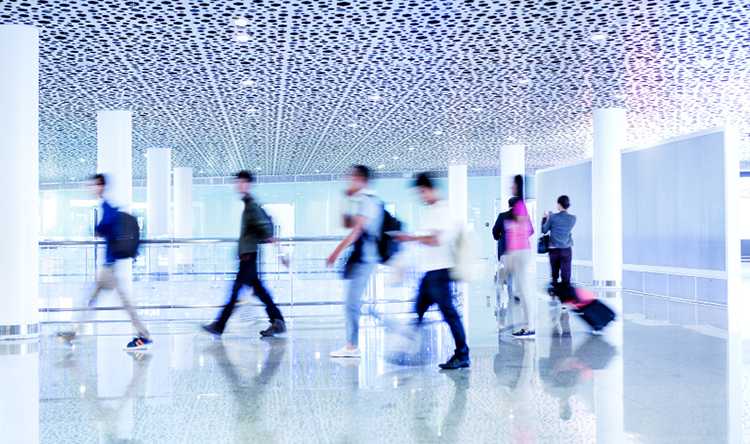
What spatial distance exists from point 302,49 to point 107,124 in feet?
22.2

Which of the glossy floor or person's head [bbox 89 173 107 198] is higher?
person's head [bbox 89 173 107 198]

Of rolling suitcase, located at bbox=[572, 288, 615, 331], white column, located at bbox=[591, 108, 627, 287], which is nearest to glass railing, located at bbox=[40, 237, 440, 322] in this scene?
rolling suitcase, located at bbox=[572, 288, 615, 331]

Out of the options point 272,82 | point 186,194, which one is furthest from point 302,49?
point 186,194

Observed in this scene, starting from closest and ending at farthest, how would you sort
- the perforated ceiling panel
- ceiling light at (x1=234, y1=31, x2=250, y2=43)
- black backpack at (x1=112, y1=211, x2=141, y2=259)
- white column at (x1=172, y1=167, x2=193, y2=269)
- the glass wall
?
black backpack at (x1=112, y1=211, x2=141, y2=259) → the perforated ceiling panel → ceiling light at (x1=234, y1=31, x2=250, y2=43) → white column at (x1=172, y1=167, x2=193, y2=269) → the glass wall

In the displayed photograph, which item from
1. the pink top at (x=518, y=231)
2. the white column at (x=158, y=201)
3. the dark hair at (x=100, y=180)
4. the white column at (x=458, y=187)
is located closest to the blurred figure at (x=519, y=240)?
the pink top at (x=518, y=231)

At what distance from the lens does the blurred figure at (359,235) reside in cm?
708

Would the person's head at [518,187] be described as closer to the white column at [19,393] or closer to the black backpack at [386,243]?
the black backpack at [386,243]

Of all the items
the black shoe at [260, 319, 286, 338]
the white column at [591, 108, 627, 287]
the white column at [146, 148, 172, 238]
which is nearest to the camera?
the black shoe at [260, 319, 286, 338]

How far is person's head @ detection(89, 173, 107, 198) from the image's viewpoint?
25.9ft

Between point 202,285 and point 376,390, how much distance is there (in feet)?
49.6

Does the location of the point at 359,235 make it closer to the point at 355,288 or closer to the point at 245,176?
the point at 355,288

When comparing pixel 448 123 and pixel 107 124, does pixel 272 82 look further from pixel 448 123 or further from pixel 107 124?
pixel 448 123

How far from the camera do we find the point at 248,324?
10484 millimetres

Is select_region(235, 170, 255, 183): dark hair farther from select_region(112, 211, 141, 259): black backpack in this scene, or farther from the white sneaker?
the white sneaker
